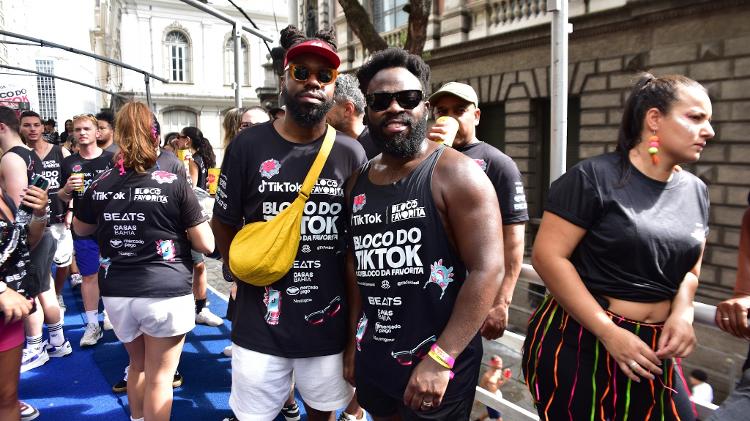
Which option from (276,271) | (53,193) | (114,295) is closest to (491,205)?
(276,271)

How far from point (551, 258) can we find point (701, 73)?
8.96m

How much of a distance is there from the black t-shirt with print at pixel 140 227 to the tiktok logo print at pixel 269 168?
106 centimetres

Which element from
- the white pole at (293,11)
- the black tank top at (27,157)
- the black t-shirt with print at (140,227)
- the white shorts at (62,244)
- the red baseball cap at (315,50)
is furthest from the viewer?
the white pole at (293,11)

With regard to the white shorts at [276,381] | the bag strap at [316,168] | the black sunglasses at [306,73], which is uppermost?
the black sunglasses at [306,73]

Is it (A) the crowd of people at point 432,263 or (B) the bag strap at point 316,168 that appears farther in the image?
(B) the bag strap at point 316,168

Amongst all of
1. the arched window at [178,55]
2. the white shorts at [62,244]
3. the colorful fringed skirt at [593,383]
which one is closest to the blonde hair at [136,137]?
the colorful fringed skirt at [593,383]

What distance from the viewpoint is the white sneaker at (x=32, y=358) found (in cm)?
477

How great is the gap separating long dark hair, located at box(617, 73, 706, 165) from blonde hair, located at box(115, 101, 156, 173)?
2.67m

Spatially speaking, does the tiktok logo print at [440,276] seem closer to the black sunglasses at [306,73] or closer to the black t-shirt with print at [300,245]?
the black t-shirt with print at [300,245]

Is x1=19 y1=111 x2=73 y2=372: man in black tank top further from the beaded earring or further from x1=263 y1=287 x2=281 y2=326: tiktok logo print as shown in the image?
the beaded earring

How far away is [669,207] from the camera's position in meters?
2.15

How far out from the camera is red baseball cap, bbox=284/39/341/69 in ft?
8.10

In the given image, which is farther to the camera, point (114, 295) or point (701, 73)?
point (701, 73)

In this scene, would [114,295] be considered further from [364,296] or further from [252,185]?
[364,296]
